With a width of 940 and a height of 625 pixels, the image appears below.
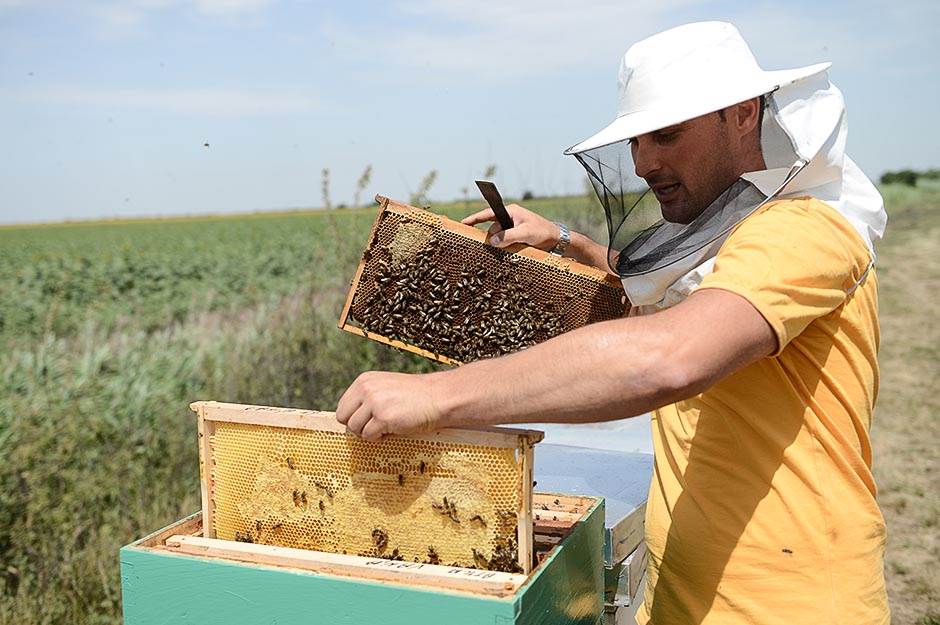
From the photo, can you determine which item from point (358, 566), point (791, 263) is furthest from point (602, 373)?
point (358, 566)

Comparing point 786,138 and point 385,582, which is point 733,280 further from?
point 385,582

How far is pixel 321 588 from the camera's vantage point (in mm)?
1815

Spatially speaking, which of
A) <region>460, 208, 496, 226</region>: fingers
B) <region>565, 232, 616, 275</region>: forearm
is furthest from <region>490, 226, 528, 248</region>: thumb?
<region>565, 232, 616, 275</region>: forearm

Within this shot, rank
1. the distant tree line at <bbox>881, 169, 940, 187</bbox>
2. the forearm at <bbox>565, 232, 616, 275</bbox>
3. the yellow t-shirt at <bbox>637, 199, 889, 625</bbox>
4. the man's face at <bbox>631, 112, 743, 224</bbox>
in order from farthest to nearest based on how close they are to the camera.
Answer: the distant tree line at <bbox>881, 169, 940, 187</bbox>, the forearm at <bbox>565, 232, 616, 275</bbox>, the man's face at <bbox>631, 112, 743, 224</bbox>, the yellow t-shirt at <bbox>637, 199, 889, 625</bbox>

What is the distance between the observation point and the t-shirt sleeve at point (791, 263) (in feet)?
5.70

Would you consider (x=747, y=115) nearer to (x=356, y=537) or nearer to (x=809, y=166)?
(x=809, y=166)

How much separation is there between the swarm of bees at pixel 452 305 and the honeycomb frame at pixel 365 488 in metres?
0.84

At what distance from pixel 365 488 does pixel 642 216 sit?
1.20 meters

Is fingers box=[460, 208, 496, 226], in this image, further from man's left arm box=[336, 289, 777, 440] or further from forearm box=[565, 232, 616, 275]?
man's left arm box=[336, 289, 777, 440]

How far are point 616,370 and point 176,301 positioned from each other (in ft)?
59.7

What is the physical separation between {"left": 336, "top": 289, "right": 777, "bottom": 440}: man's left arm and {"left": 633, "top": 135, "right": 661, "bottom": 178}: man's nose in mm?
544

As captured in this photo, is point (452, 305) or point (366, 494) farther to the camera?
point (452, 305)

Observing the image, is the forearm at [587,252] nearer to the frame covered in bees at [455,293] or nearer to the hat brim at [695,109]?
the frame covered in bees at [455,293]

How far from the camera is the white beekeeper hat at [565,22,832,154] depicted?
2.00 metres
